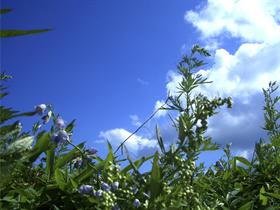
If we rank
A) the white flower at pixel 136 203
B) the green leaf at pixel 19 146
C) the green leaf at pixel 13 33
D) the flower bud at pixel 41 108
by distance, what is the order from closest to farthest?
the green leaf at pixel 13 33, the green leaf at pixel 19 146, the white flower at pixel 136 203, the flower bud at pixel 41 108

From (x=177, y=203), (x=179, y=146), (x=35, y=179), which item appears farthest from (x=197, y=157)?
(x=35, y=179)

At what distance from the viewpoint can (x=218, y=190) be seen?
348 centimetres

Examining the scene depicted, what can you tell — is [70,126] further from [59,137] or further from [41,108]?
[59,137]

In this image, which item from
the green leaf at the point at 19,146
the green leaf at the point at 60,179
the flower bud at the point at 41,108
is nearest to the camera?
the green leaf at the point at 19,146

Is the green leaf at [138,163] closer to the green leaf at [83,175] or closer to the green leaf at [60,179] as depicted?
the green leaf at [83,175]

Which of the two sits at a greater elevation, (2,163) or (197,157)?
(197,157)

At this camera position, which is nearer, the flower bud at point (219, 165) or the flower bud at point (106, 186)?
the flower bud at point (106, 186)

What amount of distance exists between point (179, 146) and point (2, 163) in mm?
887

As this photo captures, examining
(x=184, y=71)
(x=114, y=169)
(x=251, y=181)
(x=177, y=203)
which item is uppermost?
(x=184, y=71)

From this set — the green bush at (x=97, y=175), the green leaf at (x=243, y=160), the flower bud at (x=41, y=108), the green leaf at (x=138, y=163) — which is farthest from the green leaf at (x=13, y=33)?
the green leaf at (x=243, y=160)

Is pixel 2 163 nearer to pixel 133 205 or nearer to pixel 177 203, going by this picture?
pixel 133 205

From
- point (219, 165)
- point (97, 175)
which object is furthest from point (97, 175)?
point (219, 165)

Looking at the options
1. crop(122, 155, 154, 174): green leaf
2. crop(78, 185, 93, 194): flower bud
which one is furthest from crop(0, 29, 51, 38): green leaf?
crop(122, 155, 154, 174): green leaf

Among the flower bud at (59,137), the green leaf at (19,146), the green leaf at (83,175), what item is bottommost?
the green leaf at (19,146)
